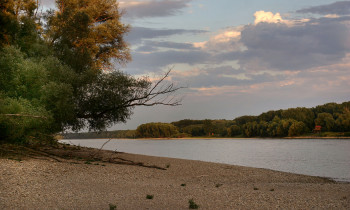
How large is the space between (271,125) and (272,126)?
620 millimetres

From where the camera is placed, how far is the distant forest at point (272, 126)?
115 meters

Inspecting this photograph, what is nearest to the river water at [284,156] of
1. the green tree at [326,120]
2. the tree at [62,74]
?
the tree at [62,74]

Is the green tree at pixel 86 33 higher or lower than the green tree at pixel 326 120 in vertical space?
higher

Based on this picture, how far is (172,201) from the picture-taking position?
38.9 feet

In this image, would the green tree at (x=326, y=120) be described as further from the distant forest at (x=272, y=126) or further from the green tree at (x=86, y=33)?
the green tree at (x=86, y=33)

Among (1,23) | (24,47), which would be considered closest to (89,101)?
(24,47)

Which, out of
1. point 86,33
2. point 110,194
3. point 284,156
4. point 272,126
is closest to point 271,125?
point 272,126

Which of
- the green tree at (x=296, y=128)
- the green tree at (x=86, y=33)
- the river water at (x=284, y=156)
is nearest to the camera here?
the green tree at (x=86, y=33)

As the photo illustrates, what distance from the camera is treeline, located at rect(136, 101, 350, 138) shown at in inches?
4547

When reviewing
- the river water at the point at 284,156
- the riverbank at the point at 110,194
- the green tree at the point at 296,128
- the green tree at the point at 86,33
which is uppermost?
the green tree at the point at 86,33

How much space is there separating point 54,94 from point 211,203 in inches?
571

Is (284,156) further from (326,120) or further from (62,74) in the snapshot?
(326,120)

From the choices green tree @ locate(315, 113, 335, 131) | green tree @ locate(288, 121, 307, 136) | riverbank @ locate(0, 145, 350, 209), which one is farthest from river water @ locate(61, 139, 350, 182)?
green tree @ locate(288, 121, 307, 136)

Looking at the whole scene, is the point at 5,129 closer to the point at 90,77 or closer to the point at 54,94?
the point at 54,94
